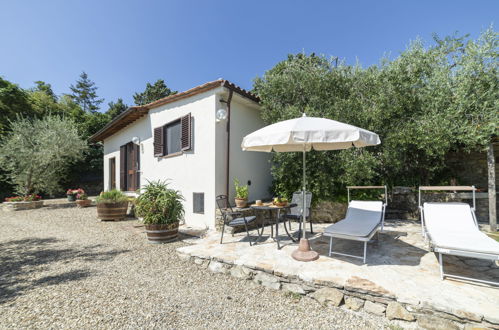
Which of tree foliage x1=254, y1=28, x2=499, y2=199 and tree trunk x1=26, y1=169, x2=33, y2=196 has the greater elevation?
tree foliage x1=254, y1=28, x2=499, y2=199

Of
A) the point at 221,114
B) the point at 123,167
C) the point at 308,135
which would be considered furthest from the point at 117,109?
the point at 308,135

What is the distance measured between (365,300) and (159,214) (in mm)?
4274

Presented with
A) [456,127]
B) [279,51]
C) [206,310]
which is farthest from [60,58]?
[456,127]

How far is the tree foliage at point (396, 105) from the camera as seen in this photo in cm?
584

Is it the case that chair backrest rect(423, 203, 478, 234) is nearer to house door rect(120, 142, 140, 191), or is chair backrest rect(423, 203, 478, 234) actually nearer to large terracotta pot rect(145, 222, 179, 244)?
large terracotta pot rect(145, 222, 179, 244)

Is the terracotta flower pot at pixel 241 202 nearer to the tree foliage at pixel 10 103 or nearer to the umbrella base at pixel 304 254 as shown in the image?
the umbrella base at pixel 304 254

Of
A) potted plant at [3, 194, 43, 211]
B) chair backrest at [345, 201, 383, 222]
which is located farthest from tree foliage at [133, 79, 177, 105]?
chair backrest at [345, 201, 383, 222]

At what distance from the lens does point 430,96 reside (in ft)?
20.3

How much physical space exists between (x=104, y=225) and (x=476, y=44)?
12.2 m

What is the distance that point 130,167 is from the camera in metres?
10.3

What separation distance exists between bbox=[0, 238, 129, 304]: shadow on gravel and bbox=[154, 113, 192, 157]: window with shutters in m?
3.39

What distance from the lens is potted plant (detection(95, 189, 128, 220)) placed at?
7.75 metres

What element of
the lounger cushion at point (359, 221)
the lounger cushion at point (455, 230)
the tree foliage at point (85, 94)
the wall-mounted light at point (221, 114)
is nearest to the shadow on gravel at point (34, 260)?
the wall-mounted light at point (221, 114)

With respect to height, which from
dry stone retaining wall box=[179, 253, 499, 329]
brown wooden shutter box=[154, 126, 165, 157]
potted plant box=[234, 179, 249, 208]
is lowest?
dry stone retaining wall box=[179, 253, 499, 329]
